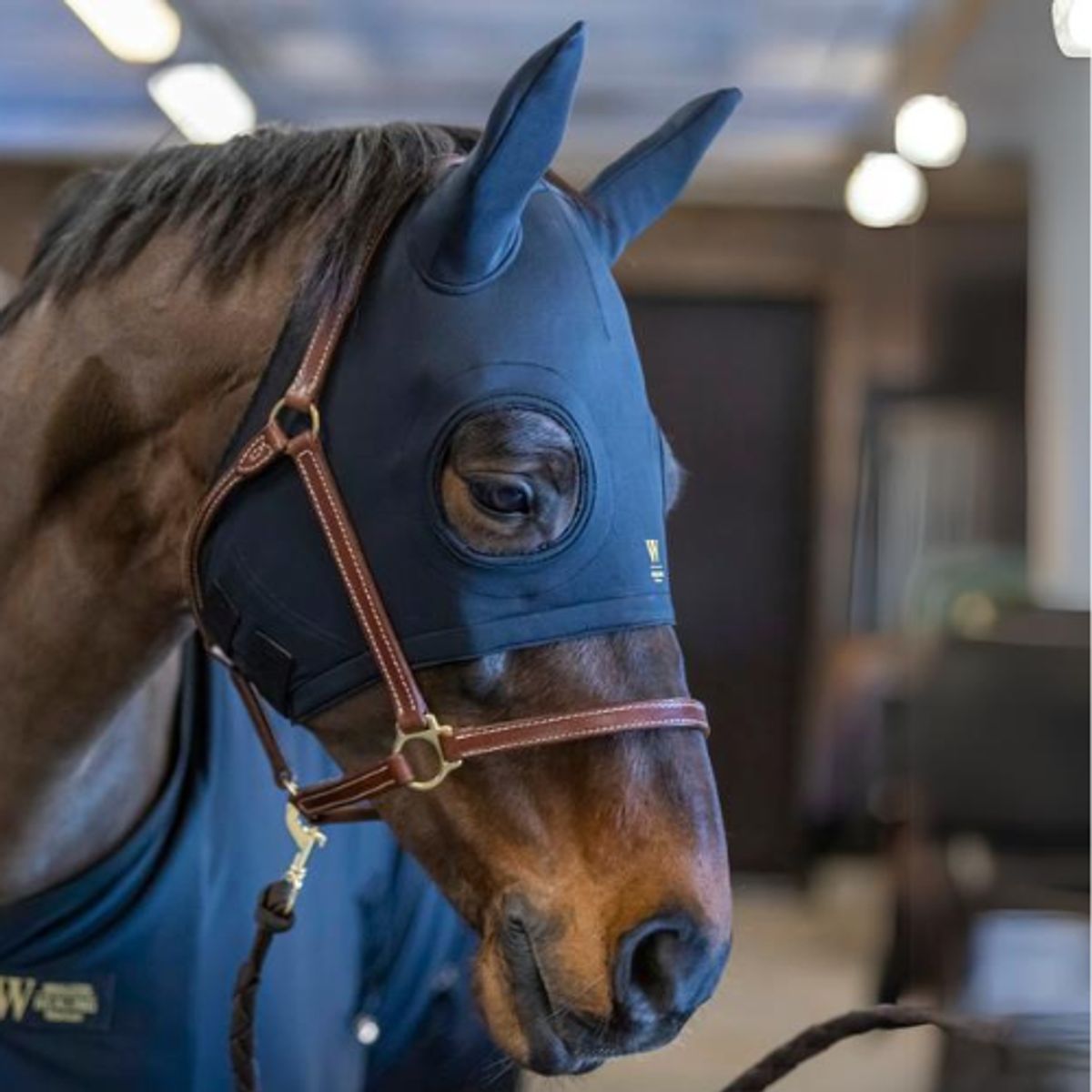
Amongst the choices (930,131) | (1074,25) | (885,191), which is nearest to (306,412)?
(1074,25)

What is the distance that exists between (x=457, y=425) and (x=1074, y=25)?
2.23 ft

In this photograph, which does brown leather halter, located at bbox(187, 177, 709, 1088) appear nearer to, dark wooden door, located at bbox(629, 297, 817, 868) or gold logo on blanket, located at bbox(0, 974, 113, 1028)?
gold logo on blanket, located at bbox(0, 974, 113, 1028)

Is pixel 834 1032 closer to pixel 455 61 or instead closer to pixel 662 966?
pixel 662 966

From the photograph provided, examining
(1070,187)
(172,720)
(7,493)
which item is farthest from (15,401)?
(1070,187)

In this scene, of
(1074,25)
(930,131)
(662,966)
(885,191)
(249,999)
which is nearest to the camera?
(662,966)

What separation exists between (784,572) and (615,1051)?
1.52m

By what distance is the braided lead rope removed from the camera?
54cm

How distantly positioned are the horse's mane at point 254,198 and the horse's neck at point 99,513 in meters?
0.01

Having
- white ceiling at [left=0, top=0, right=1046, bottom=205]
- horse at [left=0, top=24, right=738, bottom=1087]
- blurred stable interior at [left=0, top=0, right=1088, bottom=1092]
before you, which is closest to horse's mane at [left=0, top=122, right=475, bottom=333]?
horse at [left=0, top=24, right=738, bottom=1087]

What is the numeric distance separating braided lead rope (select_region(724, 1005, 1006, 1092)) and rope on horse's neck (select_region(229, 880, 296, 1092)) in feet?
0.56

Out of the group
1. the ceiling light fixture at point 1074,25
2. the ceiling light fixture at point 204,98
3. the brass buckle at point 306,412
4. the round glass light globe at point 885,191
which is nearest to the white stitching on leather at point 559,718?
the brass buckle at point 306,412

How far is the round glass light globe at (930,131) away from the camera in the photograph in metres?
1.49

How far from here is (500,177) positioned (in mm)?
446

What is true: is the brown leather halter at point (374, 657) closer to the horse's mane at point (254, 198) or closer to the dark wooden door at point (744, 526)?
the horse's mane at point (254, 198)
